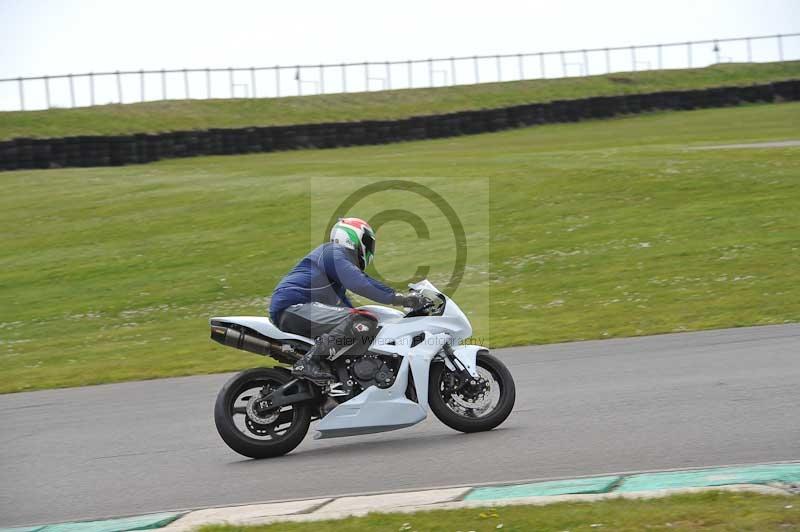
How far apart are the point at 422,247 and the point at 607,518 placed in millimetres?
16661

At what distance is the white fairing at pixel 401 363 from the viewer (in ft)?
27.1

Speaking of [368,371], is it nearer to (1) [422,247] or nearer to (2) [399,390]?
(2) [399,390]

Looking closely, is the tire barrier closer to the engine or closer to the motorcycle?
the motorcycle

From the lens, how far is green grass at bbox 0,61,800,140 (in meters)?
45.7

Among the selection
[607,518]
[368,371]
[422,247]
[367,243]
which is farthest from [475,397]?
[422,247]

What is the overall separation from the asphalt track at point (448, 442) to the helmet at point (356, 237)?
151 cm

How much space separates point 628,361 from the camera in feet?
37.1

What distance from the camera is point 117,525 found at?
6383 mm

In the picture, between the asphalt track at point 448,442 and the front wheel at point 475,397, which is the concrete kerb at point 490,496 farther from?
the front wheel at point 475,397

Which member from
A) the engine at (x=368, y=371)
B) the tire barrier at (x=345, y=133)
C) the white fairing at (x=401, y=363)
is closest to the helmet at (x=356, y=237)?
the white fairing at (x=401, y=363)

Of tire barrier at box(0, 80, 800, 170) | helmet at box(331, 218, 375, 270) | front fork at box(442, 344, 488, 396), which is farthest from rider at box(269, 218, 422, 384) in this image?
tire barrier at box(0, 80, 800, 170)

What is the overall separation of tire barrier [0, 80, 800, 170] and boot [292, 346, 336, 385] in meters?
28.9

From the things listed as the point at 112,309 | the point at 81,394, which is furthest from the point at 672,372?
the point at 112,309

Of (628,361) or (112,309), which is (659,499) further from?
(112,309)
